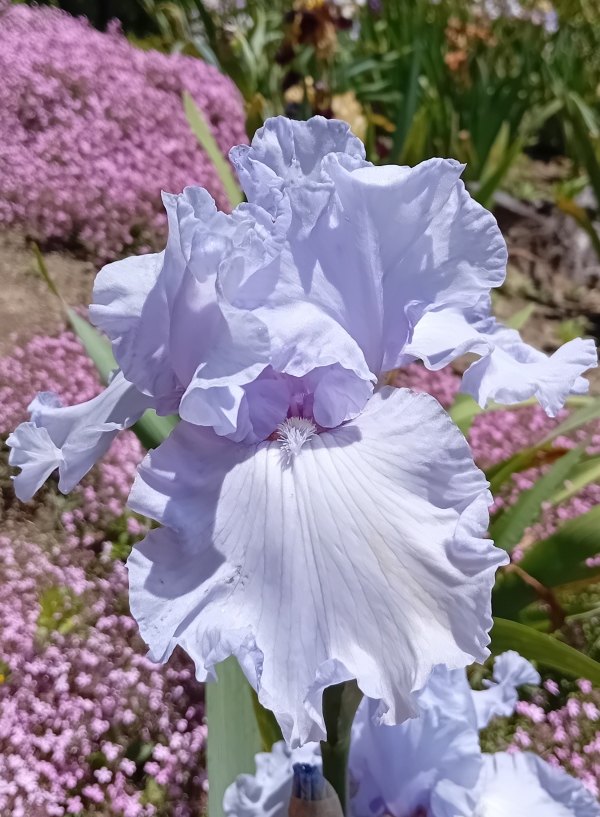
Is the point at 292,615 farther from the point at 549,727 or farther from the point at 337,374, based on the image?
the point at 549,727

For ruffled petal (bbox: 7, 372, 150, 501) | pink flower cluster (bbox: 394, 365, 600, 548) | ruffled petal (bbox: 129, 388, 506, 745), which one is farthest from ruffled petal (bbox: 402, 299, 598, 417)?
pink flower cluster (bbox: 394, 365, 600, 548)

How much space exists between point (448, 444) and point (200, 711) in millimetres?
1133

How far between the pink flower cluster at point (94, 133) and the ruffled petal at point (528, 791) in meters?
2.31

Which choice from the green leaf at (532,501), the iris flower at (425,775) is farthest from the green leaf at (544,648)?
the green leaf at (532,501)

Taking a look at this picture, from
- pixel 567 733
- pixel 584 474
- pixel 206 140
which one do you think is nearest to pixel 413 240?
pixel 584 474

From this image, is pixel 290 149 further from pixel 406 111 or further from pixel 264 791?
pixel 406 111

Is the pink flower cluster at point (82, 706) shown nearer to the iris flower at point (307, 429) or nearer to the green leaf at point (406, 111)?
the iris flower at point (307, 429)

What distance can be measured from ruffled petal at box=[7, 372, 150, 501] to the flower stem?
0.37 meters

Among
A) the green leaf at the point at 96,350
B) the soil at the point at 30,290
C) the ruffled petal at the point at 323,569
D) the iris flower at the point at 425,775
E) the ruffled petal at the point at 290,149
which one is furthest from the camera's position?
the soil at the point at 30,290

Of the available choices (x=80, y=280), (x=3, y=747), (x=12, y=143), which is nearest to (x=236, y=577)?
(x=3, y=747)

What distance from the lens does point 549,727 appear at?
152 cm

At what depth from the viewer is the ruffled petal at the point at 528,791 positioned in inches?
41.7

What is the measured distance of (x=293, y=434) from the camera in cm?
69

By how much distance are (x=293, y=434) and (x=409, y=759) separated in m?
0.59
